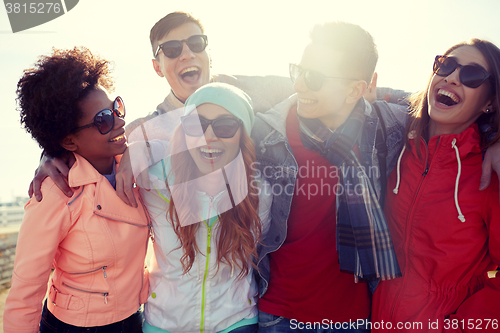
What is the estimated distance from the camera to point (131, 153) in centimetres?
216

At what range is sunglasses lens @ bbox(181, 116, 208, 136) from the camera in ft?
7.07

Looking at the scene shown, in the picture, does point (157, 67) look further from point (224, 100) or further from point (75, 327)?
point (75, 327)

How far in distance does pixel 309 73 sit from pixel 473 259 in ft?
5.49

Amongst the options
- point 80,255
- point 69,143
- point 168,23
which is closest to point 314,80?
point 168,23

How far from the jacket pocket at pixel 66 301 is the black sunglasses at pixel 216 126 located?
1279mm

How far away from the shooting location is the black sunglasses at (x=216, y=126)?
213 cm

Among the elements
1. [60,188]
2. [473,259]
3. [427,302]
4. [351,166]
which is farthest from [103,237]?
[473,259]

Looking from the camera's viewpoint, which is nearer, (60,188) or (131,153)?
(60,188)

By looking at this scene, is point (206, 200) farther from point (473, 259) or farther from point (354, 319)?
point (473, 259)

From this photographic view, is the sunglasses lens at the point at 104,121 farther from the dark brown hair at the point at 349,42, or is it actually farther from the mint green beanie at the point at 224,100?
the dark brown hair at the point at 349,42

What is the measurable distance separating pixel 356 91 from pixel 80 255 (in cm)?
228

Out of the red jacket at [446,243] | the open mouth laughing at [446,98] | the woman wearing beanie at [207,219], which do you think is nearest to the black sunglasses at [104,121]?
the woman wearing beanie at [207,219]

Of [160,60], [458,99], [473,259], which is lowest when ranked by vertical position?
[473,259]

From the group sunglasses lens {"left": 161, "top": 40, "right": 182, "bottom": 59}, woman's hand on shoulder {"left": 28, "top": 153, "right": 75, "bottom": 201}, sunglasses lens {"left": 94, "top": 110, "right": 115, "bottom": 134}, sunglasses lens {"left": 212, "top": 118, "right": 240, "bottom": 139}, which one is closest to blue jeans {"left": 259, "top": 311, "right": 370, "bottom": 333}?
sunglasses lens {"left": 212, "top": 118, "right": 240, "bottom": 139}
